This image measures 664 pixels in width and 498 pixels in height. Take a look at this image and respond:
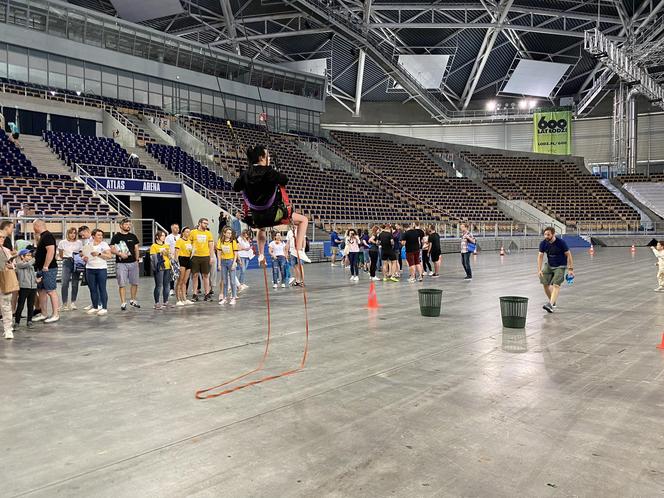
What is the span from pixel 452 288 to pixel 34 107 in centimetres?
2702

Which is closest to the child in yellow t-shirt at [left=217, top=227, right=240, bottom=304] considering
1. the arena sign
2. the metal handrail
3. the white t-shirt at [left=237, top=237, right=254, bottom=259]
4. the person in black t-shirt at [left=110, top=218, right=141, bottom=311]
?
the person in black t-shirt at [left=110, top=218, right=141, bottom=311]

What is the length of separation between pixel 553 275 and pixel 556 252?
0.41 meters

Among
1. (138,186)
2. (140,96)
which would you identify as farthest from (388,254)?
(140,96)

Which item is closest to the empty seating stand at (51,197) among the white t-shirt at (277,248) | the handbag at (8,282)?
the white t-shirt at (277,248)

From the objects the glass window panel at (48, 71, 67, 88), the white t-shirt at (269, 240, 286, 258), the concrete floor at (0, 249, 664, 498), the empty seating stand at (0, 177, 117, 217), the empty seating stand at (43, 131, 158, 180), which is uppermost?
the glass window panel at (48, 71, 67, 88)

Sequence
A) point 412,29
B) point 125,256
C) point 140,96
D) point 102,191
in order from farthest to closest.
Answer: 1. point 412,29
2. point 140,96
3. point 102,191
4. point 125,256

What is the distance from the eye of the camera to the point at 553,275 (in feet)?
30.8

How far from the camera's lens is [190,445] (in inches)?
146

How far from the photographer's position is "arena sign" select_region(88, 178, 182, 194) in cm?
2241

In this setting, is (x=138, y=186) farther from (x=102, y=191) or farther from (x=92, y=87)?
(x=92, y=87)

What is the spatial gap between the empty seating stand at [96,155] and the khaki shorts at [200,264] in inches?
567

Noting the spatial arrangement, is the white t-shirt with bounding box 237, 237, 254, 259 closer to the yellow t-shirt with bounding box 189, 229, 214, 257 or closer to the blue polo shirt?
the yellow t-shirt with bounding box 189, 229, 214, 257

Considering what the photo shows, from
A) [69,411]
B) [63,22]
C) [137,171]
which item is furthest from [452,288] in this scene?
[63,22]

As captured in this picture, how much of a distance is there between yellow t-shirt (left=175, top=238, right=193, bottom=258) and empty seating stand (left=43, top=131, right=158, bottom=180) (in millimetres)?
14264
